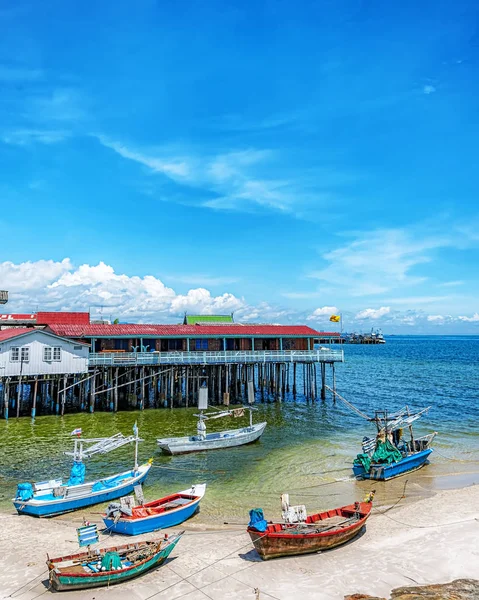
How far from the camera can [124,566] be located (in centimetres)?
1348

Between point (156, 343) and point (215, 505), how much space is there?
24.0 m

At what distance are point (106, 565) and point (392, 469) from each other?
1562 cm

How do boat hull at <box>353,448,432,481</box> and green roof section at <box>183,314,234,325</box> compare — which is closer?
boat hull at <box>353,448,432,481</box>

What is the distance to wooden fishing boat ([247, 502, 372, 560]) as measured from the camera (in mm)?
14492

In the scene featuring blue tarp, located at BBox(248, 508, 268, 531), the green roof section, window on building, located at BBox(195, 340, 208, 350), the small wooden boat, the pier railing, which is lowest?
the small wooden boat

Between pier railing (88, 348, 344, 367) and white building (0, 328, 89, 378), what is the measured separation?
4.44ft

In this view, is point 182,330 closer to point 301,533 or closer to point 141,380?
point 141,380

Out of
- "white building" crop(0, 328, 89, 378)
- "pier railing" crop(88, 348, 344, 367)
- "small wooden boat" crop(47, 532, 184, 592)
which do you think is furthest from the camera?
"pier railing" crop(88, 348, 344, 367)

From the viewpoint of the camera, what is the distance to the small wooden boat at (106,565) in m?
12.7

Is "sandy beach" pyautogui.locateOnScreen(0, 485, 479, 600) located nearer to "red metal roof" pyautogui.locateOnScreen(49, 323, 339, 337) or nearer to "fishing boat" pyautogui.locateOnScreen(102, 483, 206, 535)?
"fishing boat" pyautogui.locateOnScreen(102, 483, 206, 535)

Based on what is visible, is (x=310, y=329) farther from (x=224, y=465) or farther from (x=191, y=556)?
(x=191, y=556)

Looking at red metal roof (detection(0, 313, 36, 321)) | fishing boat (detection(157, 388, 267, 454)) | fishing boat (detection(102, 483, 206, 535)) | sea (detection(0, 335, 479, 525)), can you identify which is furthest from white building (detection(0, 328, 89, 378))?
→ fishing boat (detection(102, 483, 206, 535))

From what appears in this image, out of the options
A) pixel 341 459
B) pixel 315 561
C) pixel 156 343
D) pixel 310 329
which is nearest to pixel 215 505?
pixel 315 561

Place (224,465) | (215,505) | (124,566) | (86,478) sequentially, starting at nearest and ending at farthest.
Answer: (124,566), (215,505), (86,478), (224,465)
